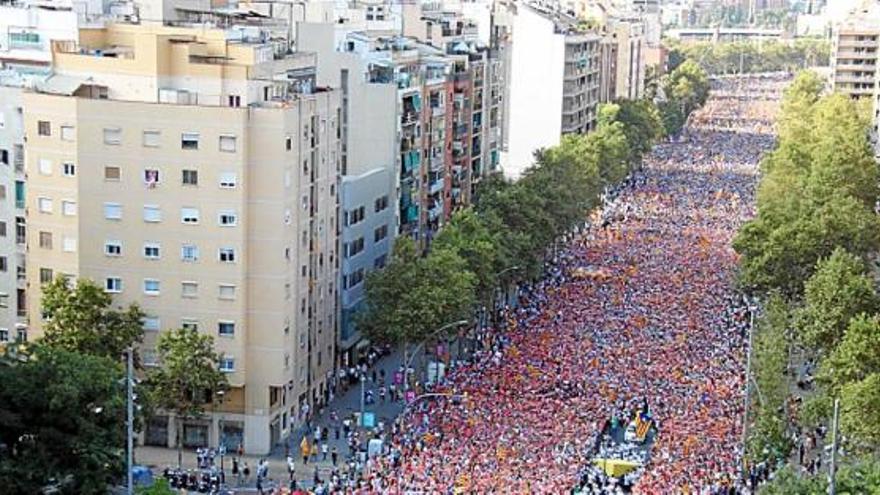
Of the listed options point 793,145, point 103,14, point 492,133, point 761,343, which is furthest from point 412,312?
point 793,145

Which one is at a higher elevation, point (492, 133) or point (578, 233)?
point (492, 133)

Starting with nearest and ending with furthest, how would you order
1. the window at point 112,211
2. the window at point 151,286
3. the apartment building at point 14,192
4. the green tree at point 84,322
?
the green tree at point 84,322
the window at point 112,211
the window at point 151,286
the apartment building at point 14,192

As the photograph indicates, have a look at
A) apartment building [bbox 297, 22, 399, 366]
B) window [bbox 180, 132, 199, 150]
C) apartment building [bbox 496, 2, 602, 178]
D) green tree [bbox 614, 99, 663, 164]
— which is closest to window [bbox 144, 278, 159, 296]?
window [bbox 180, 132, 199, 150]

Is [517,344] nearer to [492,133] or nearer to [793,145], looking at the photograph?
[492,133]

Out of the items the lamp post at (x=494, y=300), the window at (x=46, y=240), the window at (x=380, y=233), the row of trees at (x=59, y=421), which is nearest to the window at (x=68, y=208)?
the window at (x=46, y=240)

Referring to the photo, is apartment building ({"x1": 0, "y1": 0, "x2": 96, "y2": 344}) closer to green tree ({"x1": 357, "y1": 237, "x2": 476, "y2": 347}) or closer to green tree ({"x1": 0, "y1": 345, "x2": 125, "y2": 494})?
green tree ({"x1": 357, "y1": 237, "x2": 476, "y2": 347})

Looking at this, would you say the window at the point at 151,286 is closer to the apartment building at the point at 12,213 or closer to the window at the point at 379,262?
the apartment building at the point at 12,213

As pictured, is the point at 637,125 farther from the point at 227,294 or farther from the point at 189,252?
A: the point at 189,252
